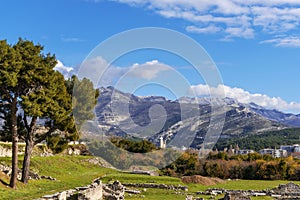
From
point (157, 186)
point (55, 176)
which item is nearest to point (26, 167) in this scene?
point (55, 176)

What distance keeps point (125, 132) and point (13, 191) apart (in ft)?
63.3

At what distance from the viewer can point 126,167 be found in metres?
54.7

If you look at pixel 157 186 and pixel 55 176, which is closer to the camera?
pixel 157 186

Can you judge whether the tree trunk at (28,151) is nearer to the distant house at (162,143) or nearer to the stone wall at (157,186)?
the stone wall at (157,186)

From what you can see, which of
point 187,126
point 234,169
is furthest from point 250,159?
point 187,126

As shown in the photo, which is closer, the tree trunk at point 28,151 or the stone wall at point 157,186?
the tree trunk at point 28,151

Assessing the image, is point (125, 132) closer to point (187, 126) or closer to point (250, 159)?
point (187, 126)

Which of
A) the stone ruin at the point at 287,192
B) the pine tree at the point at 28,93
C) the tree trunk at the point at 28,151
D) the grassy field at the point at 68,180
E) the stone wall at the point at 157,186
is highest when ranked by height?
the pine tree at the point at 28,93

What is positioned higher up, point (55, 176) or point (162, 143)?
point (162, 143)

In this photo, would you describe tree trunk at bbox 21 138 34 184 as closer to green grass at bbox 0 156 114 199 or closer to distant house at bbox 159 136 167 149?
green grass at bbox 0 156 114 199

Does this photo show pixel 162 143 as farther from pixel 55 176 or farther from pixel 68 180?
pixel 68 180

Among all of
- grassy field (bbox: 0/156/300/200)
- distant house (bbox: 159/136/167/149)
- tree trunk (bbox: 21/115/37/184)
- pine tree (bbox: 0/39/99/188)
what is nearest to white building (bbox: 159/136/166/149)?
distant house (bbox: 159/136/167/149)

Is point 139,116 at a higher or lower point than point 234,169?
higher

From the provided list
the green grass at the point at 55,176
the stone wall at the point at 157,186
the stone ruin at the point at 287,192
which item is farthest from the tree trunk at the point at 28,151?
the stone ruin at the point at 287,192
